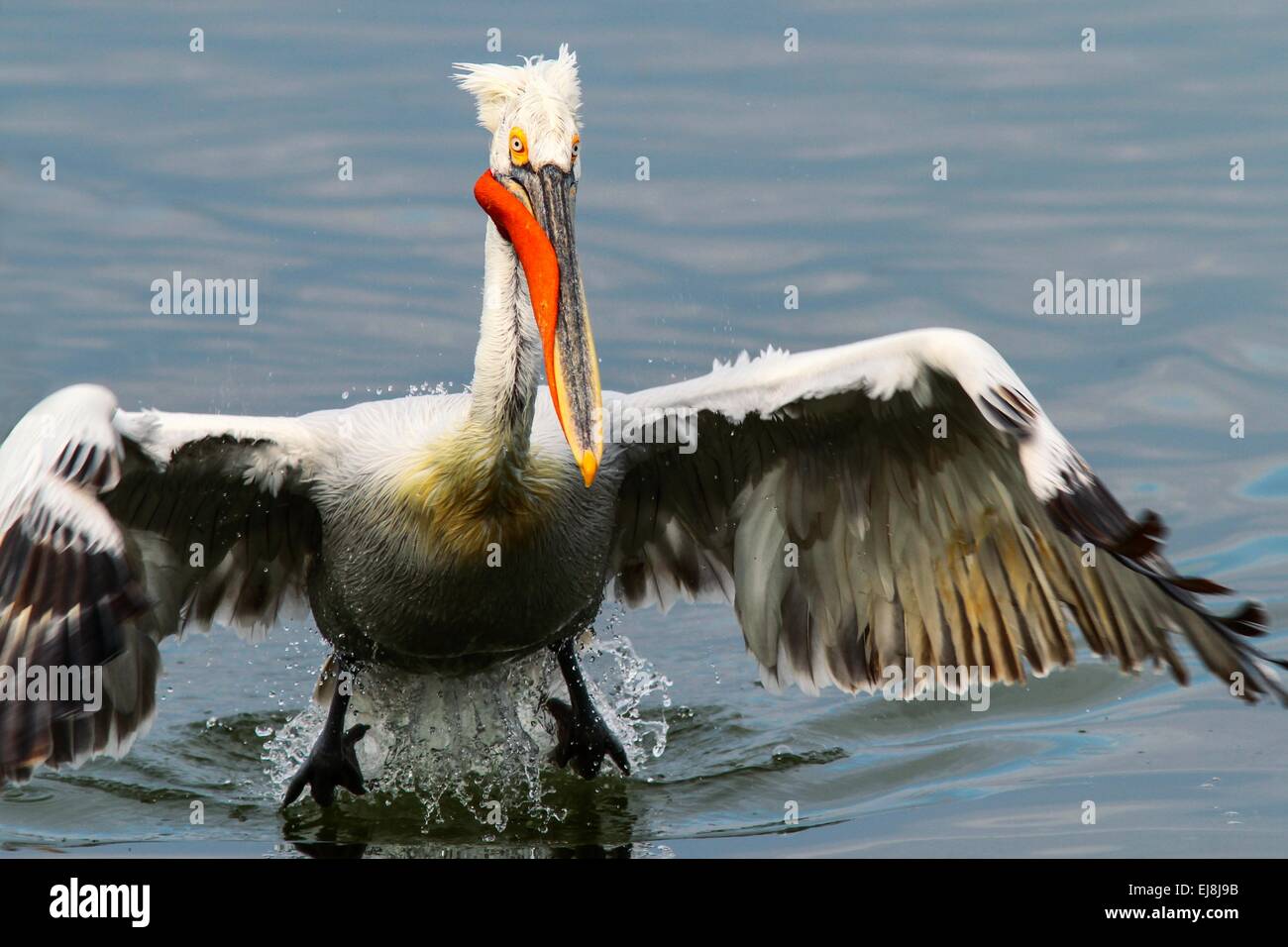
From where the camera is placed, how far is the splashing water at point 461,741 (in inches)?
320

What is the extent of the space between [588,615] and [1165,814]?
2413 millimetres

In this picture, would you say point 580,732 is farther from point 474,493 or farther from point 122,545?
point 122,545

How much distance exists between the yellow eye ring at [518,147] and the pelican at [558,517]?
1 centimetres

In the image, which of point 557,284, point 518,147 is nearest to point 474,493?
point 557,284

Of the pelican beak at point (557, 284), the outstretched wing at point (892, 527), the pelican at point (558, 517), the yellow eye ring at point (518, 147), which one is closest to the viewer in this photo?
the pelican at point (558, 517)

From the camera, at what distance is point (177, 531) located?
738cm

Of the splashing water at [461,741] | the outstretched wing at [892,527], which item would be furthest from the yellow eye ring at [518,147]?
the splashing water at [461,741]

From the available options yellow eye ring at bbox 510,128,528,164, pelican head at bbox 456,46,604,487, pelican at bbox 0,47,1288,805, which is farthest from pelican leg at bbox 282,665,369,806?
yellow eye ring at bbox 510,128,528,164

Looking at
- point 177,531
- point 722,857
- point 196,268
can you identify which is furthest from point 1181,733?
point 196,268

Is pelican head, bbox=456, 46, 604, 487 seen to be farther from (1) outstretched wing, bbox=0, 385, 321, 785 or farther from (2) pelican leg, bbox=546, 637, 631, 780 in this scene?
(2) pelican leg, bbox=546, 637, 631, 780

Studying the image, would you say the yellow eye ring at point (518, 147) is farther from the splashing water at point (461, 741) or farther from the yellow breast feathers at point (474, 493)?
the splashing water at point (461, 741)

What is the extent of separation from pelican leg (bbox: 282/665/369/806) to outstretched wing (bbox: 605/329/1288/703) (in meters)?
1.35

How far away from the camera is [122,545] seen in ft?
19.5
